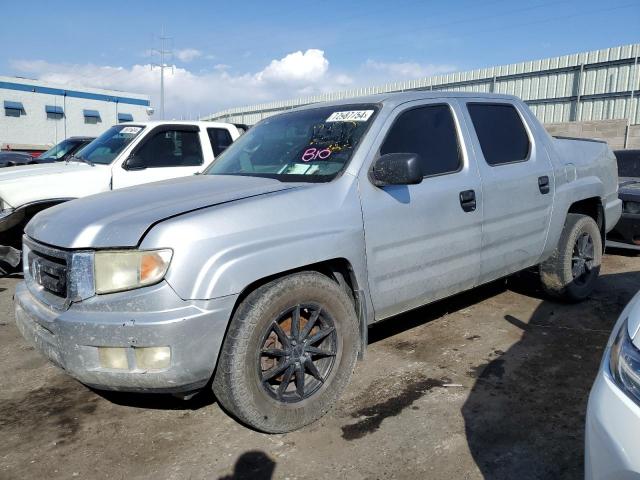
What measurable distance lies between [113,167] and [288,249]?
4470 millimetres

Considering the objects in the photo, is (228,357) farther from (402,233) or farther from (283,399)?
(402,233)

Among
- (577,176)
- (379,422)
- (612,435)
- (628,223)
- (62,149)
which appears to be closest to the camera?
(612,435)

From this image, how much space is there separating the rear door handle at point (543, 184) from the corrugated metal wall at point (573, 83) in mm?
9639

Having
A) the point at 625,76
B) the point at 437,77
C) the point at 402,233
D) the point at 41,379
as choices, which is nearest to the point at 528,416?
the point at 402,233

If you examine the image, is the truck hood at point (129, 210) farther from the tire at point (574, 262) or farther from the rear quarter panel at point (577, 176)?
the tire at point (574, 262)

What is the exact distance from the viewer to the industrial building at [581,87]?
1315cm

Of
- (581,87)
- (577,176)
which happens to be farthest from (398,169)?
(581,87)

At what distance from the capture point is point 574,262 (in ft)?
15.7

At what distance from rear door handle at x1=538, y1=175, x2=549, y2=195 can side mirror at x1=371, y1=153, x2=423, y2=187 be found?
1669 mm

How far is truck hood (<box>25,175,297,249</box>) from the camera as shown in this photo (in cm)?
244

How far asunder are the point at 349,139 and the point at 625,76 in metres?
13.3

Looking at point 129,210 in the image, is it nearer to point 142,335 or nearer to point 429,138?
point 142,335

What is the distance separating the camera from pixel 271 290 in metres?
2.59

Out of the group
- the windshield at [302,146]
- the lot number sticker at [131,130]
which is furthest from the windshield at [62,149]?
the windshield at [302,146]
